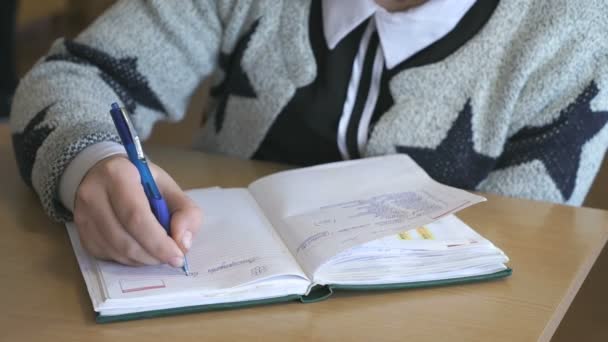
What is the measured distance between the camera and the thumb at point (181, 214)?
2.39 ft

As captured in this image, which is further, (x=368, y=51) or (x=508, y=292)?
(x=368, y=51)

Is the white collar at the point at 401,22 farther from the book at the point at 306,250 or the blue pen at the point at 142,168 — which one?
the blue pen at the point at 142,168

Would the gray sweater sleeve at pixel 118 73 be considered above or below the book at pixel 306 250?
above

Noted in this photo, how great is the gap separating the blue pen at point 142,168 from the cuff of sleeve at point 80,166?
0.25 feet

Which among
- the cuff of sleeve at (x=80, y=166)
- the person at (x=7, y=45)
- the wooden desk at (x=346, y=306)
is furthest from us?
the person at (x=7, y=45)

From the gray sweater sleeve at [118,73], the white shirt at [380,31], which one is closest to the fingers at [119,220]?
the gray sweater sleeve at [118,73]

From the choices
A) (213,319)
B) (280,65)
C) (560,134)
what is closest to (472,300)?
(213,319)

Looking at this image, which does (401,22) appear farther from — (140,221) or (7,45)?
(7,45)

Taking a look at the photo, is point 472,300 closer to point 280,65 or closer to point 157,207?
point 157,207

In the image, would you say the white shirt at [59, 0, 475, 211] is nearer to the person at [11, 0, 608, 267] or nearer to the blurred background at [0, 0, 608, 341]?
the person at [11, 0, 608, 267]

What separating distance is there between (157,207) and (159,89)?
1.31 feet

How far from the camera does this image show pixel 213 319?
69cm

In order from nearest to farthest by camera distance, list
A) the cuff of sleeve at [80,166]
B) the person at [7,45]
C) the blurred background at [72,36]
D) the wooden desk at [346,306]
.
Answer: the wooden desk at [346,306] → the cuff of sleeve at [80,166] → the blurred background at [72,36] → the person at [7,45]

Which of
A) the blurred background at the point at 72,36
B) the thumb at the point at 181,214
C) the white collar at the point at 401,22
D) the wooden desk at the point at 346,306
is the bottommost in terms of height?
the blurred background at the point at 72,36
